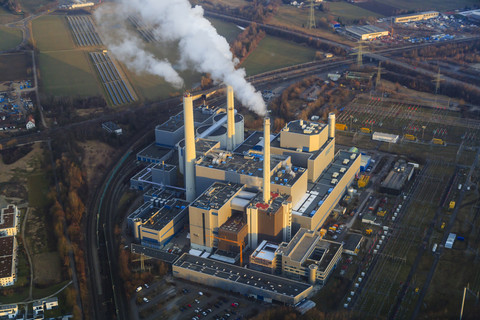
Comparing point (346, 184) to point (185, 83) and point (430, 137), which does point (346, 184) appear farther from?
point (185, 83)

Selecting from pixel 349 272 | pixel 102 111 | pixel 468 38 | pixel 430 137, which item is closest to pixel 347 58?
pixel 468 38

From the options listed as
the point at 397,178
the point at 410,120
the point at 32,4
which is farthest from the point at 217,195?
the point at 32,4

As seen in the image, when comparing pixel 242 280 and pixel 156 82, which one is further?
pixel 156 82

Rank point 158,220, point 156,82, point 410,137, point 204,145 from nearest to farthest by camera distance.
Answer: point 158,220 → point 204,145 → point 410,137 → point 156,82

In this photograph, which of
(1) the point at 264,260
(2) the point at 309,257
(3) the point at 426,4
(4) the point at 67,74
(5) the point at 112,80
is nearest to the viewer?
(1) the point at 264,260

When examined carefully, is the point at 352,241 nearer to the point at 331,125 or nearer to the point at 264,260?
the point at 264,260

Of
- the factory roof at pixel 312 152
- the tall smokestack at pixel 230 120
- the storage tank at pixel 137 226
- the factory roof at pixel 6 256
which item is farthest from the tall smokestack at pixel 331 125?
the factory roof at pixel 6 256
